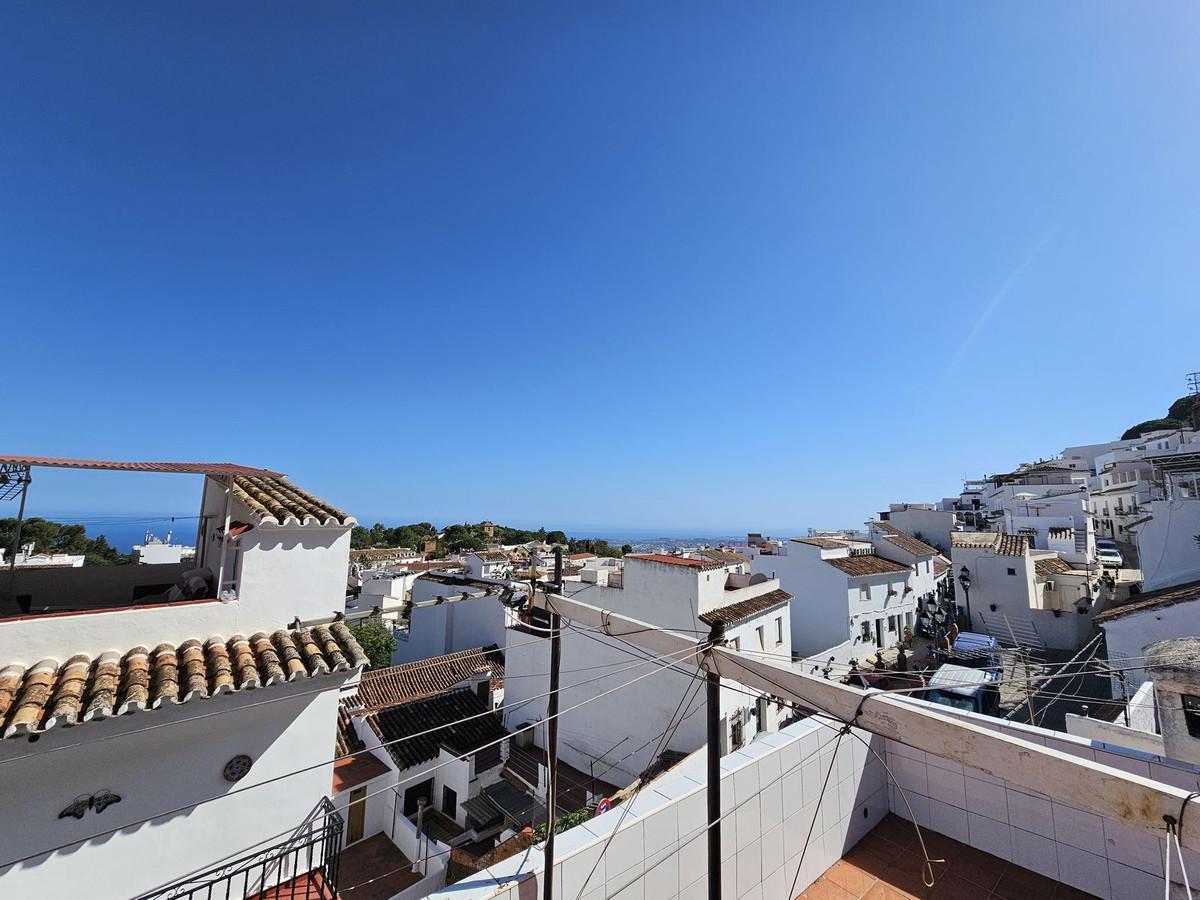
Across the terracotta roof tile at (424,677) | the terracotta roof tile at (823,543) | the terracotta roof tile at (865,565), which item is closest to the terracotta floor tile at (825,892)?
the terracotta roof tile at (424,677)

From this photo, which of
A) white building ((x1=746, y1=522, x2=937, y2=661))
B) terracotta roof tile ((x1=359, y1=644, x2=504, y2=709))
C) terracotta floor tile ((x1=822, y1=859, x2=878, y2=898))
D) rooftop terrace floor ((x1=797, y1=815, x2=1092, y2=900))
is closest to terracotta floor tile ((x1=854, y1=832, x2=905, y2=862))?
rooftop terrace floor ((x1=797, y1=815, x2=1092, y2=900))

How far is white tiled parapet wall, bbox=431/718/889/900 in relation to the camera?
10.8ft

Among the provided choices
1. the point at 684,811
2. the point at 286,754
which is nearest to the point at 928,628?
the point at 684,811

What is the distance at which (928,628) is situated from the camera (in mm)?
20734

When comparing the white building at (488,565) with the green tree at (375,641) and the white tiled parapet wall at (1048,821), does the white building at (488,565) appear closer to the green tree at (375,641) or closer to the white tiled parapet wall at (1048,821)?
the green tree at (375,641)

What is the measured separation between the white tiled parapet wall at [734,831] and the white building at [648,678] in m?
6.54

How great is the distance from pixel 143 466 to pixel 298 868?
3714mm

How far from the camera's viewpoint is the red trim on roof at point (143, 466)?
383cm

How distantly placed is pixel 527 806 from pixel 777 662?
34.2 ft

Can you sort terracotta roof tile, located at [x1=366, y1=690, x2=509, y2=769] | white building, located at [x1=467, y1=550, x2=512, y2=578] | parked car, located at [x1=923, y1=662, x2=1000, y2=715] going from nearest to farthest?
parked car, located at [x1=923, y1=662, x2=1000, y2=715] → terracotta roof tile, located at [x1=366, y1=690, x2=509, y2=769] → white building, located at [x1=467, y1=550, x2=512, y2=578]

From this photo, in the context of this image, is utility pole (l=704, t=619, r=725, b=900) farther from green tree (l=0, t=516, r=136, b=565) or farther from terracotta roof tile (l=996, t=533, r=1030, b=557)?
green tree (l=0, t=516, r=136, b=565)

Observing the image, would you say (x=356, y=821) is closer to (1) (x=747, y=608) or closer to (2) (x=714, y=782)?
(1) (x=747, y=608)

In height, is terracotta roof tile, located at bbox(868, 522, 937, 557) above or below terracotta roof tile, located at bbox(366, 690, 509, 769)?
above

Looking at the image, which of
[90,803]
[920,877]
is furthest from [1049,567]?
[90,803]
